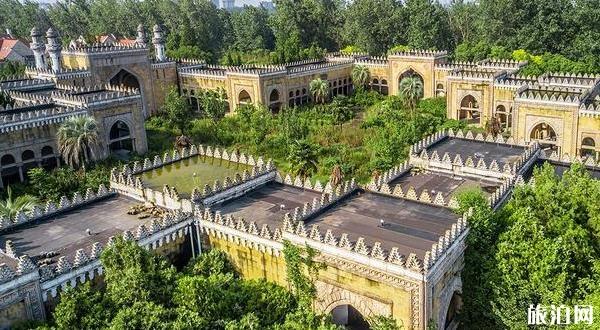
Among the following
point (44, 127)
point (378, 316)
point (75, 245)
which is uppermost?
point (44, 127)

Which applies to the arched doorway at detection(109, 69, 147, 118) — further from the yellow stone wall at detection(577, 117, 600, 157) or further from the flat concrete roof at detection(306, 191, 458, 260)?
the yellow stone wall at detection(577, 117, 600, 157)

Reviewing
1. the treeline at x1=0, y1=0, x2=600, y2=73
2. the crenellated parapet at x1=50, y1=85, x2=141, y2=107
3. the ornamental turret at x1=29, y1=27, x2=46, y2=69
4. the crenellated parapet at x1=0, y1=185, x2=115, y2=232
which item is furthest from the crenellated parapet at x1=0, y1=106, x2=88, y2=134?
the treeline at x1=0, y1=0, x2=600, y2=73

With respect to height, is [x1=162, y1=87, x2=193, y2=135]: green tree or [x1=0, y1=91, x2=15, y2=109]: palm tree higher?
[x1=0, y1=91, x2=15, y2=109]: palm tree

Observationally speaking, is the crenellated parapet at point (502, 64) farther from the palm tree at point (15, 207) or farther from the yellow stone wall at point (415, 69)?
the palm tree at point (15, 207)

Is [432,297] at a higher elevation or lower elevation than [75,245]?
lower

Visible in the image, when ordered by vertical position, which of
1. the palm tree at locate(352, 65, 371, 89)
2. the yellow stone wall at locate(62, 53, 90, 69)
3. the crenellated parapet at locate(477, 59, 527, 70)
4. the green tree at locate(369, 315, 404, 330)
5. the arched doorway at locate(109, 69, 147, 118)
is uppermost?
the yellow stone wall at locate(62, 53, 90, 69)

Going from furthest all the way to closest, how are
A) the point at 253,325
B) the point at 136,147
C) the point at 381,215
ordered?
the point at 136,147 → the point at 381,215 → the point at 253,325

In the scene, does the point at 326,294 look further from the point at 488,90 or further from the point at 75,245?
the point at 488,90

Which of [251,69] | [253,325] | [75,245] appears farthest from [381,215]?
[251,69]

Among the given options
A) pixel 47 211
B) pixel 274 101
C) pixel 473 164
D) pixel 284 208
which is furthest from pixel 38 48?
pixel 473 164
